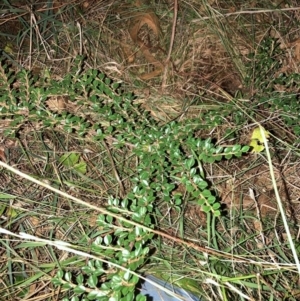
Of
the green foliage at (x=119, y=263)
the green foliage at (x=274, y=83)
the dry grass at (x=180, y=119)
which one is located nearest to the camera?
the green foliage at (x=119, y=263)

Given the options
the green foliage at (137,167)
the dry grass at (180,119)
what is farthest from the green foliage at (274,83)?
the green foliage at (137,167)

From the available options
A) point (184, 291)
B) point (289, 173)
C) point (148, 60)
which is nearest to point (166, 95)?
point (148, 60)

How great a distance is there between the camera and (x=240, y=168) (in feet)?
5.75

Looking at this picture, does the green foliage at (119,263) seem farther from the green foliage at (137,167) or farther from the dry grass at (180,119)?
the dry grass at (180,119)

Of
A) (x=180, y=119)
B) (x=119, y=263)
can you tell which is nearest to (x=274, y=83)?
(x=180, y=119)

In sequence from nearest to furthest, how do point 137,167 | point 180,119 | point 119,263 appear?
point 119,263, point 137,167, point 180,119

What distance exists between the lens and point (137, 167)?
1401 millimetres

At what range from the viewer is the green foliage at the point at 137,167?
1.09 meters

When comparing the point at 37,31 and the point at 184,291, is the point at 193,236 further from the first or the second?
the point at 37,31

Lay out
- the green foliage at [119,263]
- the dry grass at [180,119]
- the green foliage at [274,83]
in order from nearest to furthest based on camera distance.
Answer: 1. the green foliage at [119,263]
2. the dry grass at [180,119]
3. the green foliage at [274,83]

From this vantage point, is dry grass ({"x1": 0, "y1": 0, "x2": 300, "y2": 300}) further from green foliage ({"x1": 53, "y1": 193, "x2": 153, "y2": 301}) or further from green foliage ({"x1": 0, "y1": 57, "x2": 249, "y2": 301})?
green foliage ({"x1": 53, "y1": 193, "x2": 153, "y2": 301})

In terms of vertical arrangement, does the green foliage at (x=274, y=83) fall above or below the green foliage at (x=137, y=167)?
below

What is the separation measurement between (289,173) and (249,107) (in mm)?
355

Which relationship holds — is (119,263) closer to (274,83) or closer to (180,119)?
(180,119)
